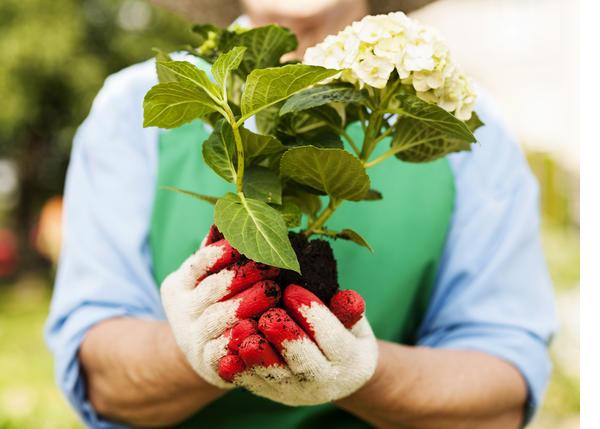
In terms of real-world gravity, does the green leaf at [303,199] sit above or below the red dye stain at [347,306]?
above

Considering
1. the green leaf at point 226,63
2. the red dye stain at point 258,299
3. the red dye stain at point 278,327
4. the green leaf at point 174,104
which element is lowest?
the red dye stain at point 278,327

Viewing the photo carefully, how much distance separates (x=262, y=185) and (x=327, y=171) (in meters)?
0.06

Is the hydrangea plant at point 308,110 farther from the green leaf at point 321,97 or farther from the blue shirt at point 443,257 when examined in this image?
the blue shirt at point 443,257

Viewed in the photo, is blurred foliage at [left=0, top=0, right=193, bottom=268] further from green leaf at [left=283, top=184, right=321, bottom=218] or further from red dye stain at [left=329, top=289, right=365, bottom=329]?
red dye stain at [left=329, top=289, right=365, bottom=329]

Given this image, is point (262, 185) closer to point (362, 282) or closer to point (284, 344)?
point (284, 344)

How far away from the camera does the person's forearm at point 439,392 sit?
93 centimetres

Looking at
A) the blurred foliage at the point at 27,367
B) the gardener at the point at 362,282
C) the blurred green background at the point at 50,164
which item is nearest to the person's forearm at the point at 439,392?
the gardener at the point at 362,282

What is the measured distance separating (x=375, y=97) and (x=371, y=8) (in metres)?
0.19

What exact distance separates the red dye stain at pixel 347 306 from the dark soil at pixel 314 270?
0.04ft

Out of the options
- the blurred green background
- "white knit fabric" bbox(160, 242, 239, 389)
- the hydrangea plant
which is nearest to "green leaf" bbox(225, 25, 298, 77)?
the hydrangea plant

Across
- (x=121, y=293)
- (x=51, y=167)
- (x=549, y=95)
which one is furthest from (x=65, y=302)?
(x=51, y=167)

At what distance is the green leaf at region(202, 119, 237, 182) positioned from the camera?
0.69 m

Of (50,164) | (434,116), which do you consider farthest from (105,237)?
(50,164)

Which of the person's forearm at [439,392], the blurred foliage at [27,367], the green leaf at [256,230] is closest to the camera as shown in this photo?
the green leaf at [256,230]
